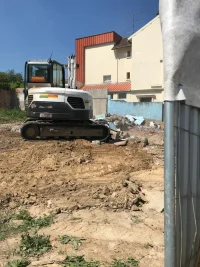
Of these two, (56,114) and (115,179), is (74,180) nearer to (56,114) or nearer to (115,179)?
(115,179)

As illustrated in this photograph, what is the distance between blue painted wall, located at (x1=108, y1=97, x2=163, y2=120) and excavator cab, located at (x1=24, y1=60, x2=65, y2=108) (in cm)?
941

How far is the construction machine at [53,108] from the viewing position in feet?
31.5

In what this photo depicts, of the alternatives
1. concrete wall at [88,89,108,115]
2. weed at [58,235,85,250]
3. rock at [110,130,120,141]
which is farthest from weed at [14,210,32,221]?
concrete wall at [88,89,108,115]

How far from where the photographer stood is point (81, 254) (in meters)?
3.10

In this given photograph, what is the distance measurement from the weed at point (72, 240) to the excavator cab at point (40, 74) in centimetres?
747

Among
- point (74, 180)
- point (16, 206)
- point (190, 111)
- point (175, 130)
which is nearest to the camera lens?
point (175, 130)

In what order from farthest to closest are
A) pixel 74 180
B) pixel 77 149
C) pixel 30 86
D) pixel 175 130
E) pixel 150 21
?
pixel 150 21, pixel 30 86, pixel 77 149, pixel 74 180, pixel 175 130

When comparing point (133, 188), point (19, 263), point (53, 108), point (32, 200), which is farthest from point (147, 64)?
point (19, 263)

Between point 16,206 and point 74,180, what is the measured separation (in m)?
1.60

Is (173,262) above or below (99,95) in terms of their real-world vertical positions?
below

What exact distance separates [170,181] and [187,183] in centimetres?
24

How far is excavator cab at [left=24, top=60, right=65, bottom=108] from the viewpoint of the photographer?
9984 millimetres

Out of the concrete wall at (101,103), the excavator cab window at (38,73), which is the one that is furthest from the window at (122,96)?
the excavator cab window at (38,73)

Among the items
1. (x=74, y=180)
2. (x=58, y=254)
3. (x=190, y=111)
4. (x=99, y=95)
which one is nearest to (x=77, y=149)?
(x=74, y=180)
